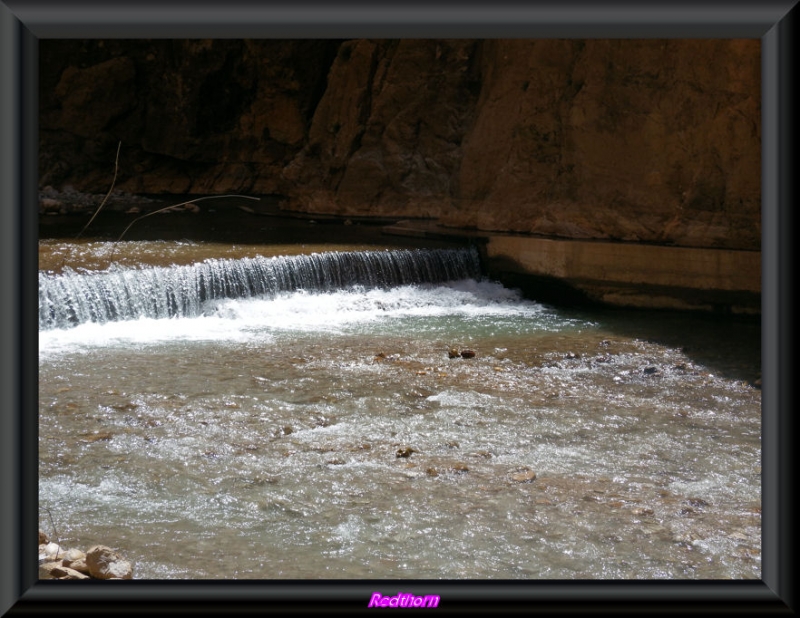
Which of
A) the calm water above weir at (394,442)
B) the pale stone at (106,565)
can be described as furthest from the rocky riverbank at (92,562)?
the calm water above weir at (394,442)

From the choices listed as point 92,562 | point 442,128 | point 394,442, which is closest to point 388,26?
point 92,562

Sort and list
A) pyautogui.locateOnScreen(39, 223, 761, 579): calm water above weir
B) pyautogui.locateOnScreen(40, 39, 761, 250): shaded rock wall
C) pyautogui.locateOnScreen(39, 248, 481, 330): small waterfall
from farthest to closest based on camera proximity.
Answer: pyautogui.locateOnScreen(40, 39, 761, 250): shaded rock wall, pyautogui.locateOnScreen(39, 248, 481, 330): small waterfall, pyautogui.locateOnScreen(39, 223, 761, 579): calm water above weir

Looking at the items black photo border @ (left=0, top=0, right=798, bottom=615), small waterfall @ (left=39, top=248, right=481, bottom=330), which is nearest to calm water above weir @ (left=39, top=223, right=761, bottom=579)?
small waterfall @ (left=39, top=248, right=481, bottom=330)

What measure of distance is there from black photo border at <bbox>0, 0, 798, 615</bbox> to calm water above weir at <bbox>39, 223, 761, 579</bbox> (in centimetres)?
173

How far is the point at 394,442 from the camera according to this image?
4.86 meters

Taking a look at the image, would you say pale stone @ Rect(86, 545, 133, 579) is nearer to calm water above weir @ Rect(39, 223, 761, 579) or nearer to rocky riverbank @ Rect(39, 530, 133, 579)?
rocky riverbank @ Rect(39, 530, 133, 579)

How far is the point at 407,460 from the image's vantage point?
4535 mm

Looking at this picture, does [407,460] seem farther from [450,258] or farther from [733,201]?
[450,258]

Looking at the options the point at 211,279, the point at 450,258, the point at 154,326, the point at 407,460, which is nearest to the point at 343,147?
the point at 450,258

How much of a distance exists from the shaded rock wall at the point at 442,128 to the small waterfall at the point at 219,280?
138 cm

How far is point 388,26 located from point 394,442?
3.53 meters

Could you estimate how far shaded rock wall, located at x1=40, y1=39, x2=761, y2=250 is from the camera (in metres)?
9.53

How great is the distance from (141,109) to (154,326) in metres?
12.6

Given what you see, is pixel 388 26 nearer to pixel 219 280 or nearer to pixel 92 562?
pixel 92 562
